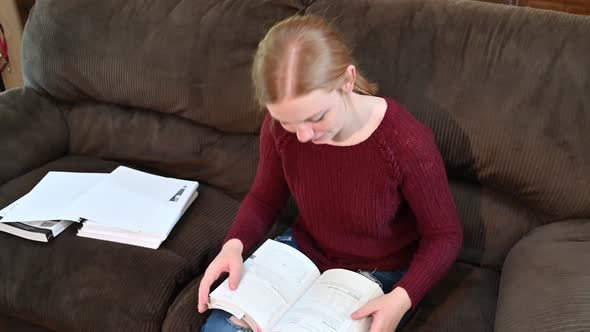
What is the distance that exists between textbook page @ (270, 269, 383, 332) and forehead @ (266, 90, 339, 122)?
0.37m

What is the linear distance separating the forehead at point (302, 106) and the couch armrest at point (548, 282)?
546 mm

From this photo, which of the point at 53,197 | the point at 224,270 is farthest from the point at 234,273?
the point at 53,197

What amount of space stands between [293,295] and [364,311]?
172 mm

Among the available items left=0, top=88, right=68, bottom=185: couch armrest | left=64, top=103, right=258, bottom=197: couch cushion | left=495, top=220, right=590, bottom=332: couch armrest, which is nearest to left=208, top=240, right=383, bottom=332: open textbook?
left=495, top=220, right=590, bottom=332: couch armrest

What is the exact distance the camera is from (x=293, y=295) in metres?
1.13

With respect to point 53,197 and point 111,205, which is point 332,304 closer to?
point 111,205

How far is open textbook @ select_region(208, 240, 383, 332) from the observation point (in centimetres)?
103

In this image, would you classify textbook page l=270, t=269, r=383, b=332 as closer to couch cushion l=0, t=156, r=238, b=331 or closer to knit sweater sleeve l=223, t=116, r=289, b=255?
knit sweater sleeve l=223, t=116, r=289, b=255

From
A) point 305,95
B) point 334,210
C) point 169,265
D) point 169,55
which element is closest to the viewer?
point 305,95

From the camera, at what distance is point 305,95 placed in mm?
934

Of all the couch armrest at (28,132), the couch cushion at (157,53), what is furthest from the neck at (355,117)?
the couch armrest at (28,132)

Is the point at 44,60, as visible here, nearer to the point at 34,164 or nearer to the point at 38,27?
the point at 38,27

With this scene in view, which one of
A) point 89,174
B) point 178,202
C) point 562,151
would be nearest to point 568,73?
point 562,151

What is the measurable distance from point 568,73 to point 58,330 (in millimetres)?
1382
